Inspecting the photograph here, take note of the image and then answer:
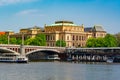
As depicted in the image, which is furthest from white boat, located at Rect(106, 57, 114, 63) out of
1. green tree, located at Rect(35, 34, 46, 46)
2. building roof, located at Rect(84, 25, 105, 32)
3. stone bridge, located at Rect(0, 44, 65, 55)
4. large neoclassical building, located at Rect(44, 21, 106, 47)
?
building roof, located at Rect(84, 25, 105, 32)

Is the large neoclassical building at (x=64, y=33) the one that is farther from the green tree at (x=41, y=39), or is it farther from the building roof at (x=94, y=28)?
the building roof at (x=94, y=28)

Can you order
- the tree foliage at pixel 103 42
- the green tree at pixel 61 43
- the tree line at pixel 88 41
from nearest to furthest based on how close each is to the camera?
the tree foliage at pixel 103 42, the tree line at pixel 88 41, the green tree at pixel 61 43

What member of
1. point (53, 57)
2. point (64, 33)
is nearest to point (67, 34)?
point (64, 33)

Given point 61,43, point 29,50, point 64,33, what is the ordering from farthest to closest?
point 64,33 → point 61,43 → point 29,50

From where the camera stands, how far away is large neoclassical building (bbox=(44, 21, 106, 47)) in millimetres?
162625

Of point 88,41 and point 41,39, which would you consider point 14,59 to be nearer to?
point 41,39

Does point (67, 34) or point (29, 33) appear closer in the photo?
point (67, 34)

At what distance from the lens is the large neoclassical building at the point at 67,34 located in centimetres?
16262

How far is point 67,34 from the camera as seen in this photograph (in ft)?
533

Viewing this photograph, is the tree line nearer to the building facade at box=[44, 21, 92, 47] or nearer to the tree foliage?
the tree foliage

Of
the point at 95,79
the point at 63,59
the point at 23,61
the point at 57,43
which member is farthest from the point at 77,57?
the point at 95,79

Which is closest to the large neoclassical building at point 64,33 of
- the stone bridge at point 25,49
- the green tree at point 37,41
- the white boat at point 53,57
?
the green tree at point 37,41

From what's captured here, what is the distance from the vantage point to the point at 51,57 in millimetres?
136375

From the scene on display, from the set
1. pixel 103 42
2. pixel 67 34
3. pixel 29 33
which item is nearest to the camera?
pixel 103 42
